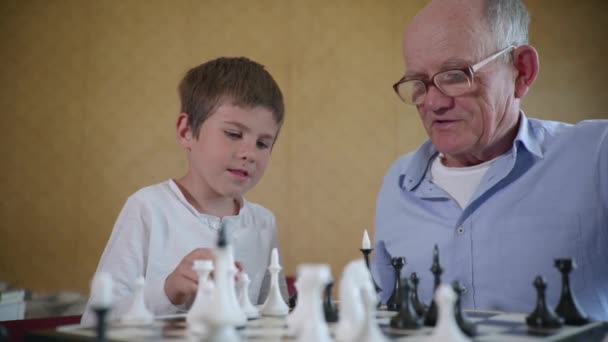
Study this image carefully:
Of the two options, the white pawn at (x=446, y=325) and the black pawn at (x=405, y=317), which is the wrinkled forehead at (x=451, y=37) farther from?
the white pawn at (x=446, y=325)

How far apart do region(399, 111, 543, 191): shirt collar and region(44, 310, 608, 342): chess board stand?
2.17ft

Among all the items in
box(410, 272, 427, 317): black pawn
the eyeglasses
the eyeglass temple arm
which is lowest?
box(410, 272, 427, 317): black pawn

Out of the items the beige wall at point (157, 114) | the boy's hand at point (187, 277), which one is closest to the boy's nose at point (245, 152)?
the boy's hand at point (187, 277)

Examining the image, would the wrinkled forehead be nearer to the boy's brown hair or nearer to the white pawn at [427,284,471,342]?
the boy's brown hair

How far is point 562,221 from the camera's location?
1746mm

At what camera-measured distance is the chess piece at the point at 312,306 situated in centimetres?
102

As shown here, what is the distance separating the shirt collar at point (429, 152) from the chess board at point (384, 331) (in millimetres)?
661

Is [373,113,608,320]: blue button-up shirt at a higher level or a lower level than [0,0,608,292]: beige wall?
lower

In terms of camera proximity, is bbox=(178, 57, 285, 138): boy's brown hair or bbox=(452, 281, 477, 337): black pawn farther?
bbox=(178, 57, 285, 138): boy's brown hair

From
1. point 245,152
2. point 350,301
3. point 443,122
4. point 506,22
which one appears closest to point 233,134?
point 245,152

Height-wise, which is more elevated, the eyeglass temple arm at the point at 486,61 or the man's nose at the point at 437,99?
the eyeglass temple arm at the point at 486,61

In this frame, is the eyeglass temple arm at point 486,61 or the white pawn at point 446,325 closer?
the white pawn at point 446,325

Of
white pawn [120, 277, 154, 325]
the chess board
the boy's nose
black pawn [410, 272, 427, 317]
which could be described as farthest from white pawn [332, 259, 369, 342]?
the boy's nose

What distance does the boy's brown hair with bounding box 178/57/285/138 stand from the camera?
2172 millimetres
